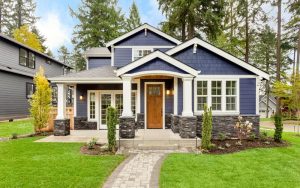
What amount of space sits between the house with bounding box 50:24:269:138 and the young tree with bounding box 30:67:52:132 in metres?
1.08

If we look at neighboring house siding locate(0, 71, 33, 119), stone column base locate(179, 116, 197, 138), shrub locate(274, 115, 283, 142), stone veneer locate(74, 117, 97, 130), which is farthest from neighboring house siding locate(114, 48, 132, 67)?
neighboring house siding locate(0, 71, 33, 119)

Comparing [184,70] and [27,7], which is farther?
[27,7]

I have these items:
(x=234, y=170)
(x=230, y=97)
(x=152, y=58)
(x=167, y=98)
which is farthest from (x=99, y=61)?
(x=234, y=170)

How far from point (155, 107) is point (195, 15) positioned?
1108 centimetres

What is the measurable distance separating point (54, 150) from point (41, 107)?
16.5ft

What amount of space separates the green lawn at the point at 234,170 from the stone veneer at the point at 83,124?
738 centimetres

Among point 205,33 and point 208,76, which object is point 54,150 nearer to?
point 208,76

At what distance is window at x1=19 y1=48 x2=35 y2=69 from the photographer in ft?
78.6

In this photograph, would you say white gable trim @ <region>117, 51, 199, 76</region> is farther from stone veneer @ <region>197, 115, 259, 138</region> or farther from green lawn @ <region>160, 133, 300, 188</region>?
green lawn @ <region>160, 133, 300, 188</region>

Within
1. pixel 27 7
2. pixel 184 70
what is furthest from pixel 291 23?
pixel 27 7

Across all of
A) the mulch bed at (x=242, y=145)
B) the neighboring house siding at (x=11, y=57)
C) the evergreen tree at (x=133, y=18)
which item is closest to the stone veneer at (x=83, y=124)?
the mulch bed at (x=242, y=145)

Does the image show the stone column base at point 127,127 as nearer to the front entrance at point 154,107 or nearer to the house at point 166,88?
the house at point 166,88

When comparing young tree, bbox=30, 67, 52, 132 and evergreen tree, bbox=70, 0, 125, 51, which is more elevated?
evergreen tree, bbox=70, 0, 125, 51

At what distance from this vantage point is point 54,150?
29.9 feet
